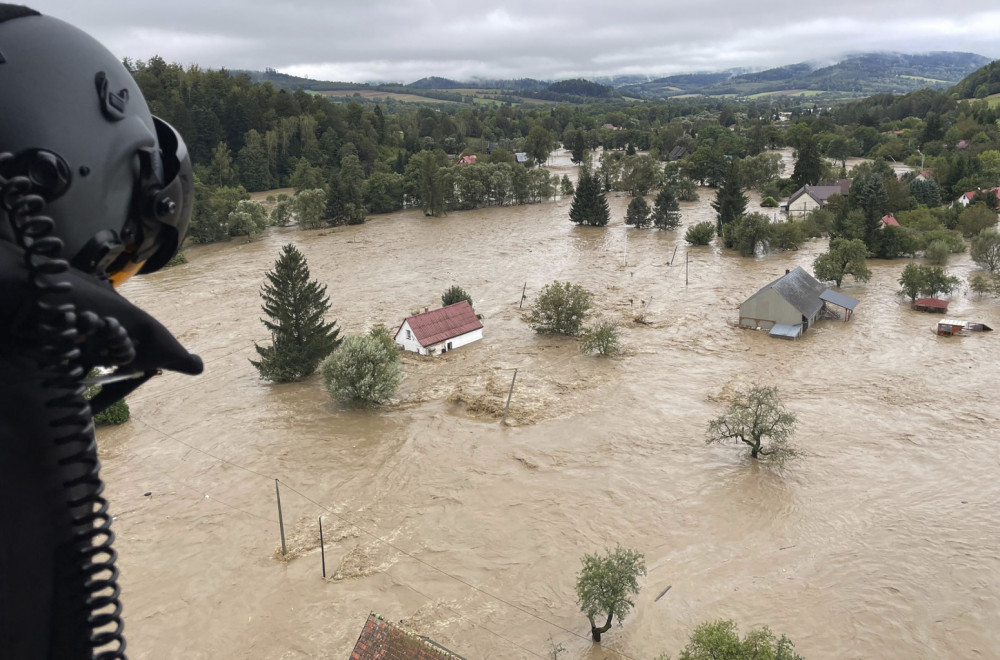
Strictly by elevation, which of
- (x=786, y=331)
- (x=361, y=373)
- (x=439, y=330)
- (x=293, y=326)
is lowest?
(x=786, y=331)

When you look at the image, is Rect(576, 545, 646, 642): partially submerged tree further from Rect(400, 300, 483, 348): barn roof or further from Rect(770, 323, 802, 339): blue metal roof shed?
Rect(770, 323, 802, 339): blue metal roof shed

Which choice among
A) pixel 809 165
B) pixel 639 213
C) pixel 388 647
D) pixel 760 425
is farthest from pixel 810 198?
pixel 388 647

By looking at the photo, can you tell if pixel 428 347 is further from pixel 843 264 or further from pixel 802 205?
pixel 802 205

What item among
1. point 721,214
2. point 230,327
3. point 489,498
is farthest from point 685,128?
point 489,498

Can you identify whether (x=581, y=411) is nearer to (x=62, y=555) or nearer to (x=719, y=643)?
(x=719, y=643)

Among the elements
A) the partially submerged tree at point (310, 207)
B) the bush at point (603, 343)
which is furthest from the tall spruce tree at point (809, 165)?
the bush at point (603, 343)

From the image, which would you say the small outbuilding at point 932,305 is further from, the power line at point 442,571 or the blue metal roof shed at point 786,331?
the power line at point 442,571

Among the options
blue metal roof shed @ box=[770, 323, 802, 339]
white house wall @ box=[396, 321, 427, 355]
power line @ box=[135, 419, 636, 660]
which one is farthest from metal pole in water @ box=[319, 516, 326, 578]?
blue metal roof shed @ box=[770, 323, 802, 339]
